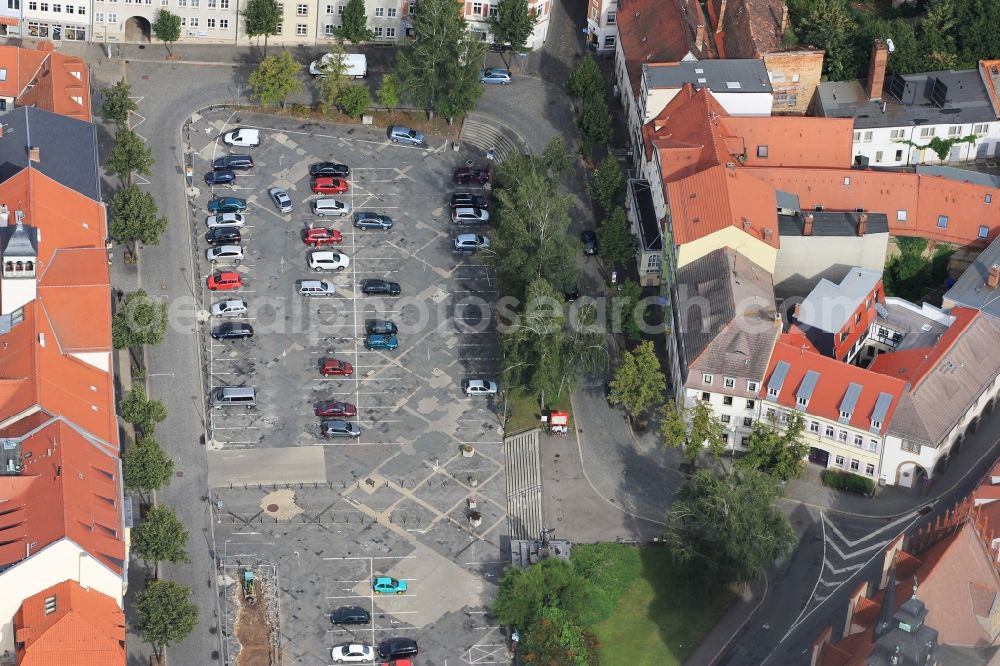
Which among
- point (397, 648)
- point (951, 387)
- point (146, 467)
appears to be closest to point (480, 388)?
point (397, 648)

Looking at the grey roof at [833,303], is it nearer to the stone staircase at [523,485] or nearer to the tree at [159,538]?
the stone staircase at [523,485]

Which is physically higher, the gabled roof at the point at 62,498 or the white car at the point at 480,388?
the white car at the point at 480,388

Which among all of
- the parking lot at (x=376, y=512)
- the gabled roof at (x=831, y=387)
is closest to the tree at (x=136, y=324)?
the parking lot at (x=376, y=512)

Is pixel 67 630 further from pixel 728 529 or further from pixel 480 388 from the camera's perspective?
pixel 728 529

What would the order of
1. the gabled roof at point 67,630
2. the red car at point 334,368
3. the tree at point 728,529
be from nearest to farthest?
1. the gabled roof at point 67,630
2. the tree at point 728,529
3. the red car at point 334,368

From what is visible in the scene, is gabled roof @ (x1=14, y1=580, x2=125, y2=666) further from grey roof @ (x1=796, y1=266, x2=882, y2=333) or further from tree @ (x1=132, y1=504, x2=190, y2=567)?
grey roof @ (x1=796, y1=266, x2=882, y2=333)

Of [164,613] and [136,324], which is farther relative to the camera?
[136,324]

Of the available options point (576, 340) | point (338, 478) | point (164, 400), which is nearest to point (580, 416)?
point (576, 340)
